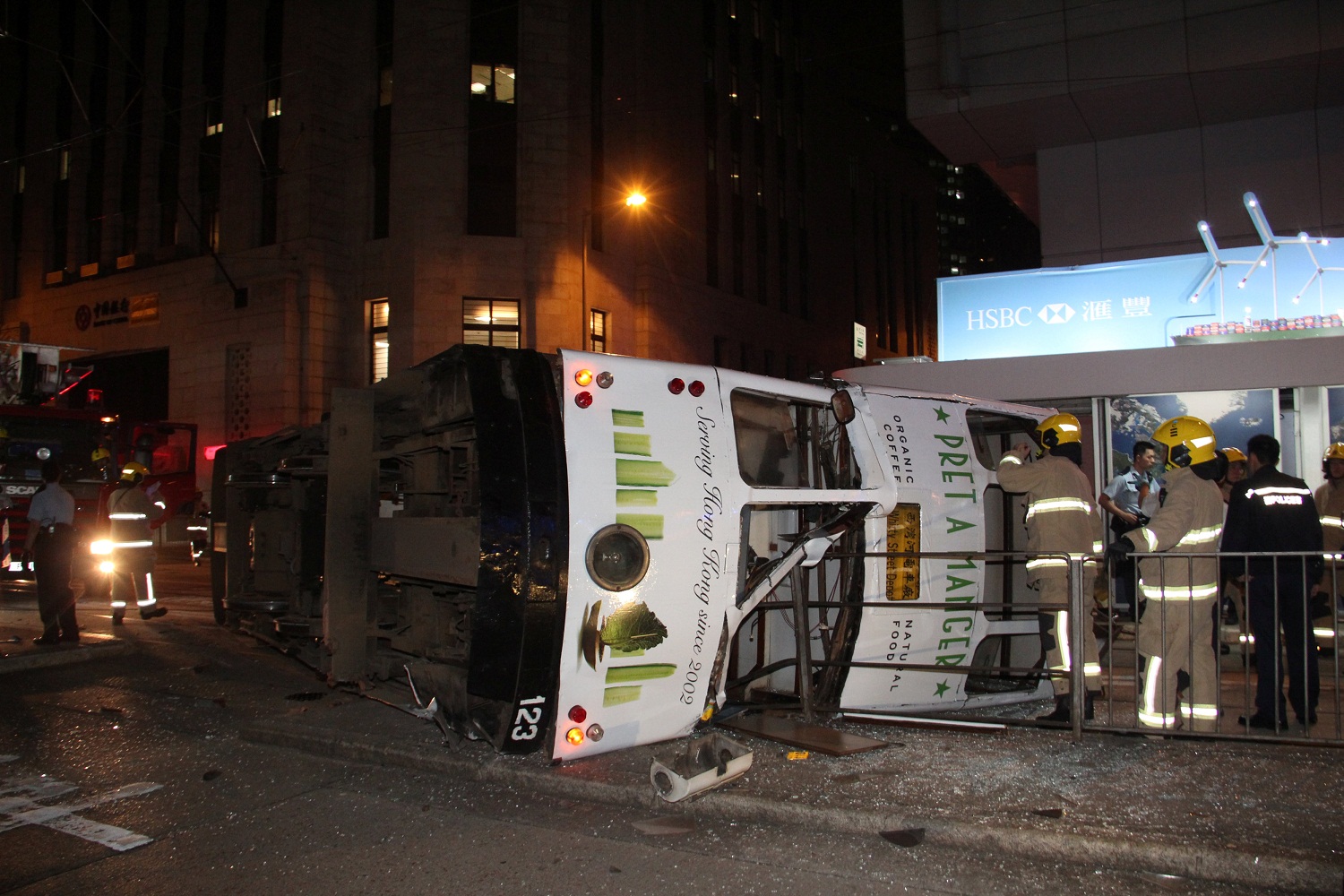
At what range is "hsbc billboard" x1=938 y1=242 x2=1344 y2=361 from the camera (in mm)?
11391

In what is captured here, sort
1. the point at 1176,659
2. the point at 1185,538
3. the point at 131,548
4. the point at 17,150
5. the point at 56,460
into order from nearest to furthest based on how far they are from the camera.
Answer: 1. the point at 1176,659
2. the point at 1185,538
3. the point at 131,548
4. the point at 56,460
5. the point at 17,150

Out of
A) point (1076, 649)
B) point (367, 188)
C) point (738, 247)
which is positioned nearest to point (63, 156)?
point (367, 188)

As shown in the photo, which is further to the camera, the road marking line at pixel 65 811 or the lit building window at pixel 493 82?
the lit building window at pixel 493 82

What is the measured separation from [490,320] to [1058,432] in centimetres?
1970

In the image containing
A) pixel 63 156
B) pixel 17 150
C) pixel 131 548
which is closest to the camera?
pixel 131 548

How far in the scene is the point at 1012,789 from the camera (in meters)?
4.30

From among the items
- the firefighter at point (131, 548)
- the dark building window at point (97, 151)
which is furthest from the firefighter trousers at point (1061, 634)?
the dark building window at point (97, 151)

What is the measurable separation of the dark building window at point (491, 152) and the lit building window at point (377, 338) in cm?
328

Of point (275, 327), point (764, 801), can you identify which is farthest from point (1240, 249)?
point (275, 327)

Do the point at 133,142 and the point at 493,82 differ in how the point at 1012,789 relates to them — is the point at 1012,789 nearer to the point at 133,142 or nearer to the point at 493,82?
the point at 493,82

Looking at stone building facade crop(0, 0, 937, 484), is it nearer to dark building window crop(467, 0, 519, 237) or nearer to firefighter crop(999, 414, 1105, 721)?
dark building window crop(467, 0, 519, 237)

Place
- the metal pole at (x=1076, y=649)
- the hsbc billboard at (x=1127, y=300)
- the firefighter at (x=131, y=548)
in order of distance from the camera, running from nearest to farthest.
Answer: the metal pole at (x=1076, y=649) → the firefighter at (x=131, y=548) → the hsbc billboard at (x=1127, y=300)

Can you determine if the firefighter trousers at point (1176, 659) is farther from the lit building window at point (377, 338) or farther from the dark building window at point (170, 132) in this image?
the dark building window at point (170, 132)

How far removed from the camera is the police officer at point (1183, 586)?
17.5 feet
